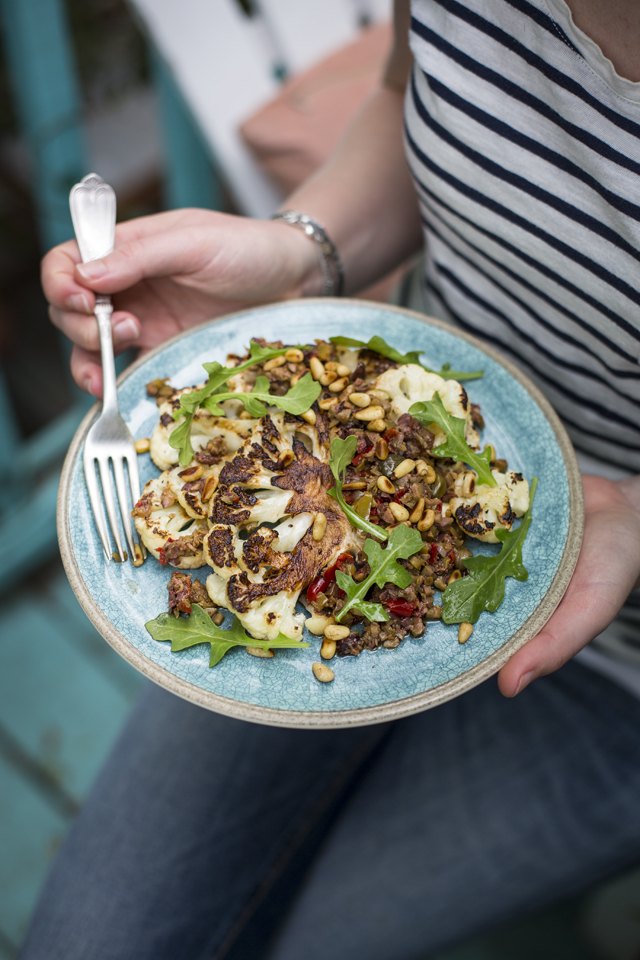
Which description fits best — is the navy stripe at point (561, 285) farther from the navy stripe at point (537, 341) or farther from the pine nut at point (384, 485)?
the pine nut at point (384, 485)

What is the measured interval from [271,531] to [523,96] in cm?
90

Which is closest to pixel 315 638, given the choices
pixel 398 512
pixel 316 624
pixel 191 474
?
pixel 316 624

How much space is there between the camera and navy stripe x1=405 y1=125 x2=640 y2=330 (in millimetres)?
1253

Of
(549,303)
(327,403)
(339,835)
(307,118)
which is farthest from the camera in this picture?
(307,118)

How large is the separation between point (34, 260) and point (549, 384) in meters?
2.43

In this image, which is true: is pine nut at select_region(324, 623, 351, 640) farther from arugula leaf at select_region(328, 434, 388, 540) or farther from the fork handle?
the fork handle

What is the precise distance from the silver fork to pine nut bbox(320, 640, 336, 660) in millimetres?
343

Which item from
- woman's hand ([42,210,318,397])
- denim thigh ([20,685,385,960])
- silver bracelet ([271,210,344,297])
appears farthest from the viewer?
silver bracelet ([271,210,344,297])

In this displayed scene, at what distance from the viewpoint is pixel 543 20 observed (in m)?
1.18

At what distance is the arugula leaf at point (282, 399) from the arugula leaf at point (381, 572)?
0.28 meters

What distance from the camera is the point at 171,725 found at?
1.72 meters

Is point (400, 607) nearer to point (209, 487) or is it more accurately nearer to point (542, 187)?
point (209, 487)

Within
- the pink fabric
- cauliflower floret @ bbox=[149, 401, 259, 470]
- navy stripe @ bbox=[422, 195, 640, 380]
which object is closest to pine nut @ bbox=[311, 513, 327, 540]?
cauliflower floret @ bbox=[149, 401, 259, 470]

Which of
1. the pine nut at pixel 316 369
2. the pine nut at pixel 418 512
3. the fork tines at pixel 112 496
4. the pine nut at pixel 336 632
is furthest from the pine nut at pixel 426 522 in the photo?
the fork tines at pixel 112 496
